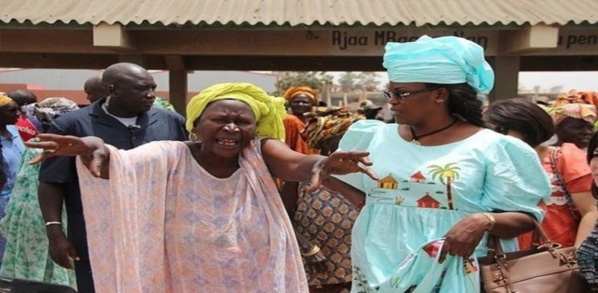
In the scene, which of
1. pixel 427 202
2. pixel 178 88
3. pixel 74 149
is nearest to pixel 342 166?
pixel 427 202

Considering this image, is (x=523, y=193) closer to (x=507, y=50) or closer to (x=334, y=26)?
(x=334, y=26)

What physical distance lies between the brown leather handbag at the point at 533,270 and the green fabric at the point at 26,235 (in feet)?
9.53

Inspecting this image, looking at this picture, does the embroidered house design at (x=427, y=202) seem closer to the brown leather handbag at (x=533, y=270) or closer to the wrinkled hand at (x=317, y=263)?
the brown leather handbag at (x=533, y=270)

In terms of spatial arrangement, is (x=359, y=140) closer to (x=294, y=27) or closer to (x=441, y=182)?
(x=441, y=182)

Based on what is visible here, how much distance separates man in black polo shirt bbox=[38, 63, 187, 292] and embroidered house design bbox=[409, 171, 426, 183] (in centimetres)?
144

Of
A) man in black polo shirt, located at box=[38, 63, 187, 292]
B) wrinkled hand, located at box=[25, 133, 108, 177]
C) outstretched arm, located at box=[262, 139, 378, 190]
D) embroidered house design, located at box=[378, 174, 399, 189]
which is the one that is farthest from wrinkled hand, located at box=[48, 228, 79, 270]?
embroidered house design, located at box=[378, 174, 399, 189]

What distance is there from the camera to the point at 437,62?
222cm

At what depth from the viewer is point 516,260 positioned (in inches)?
88.9

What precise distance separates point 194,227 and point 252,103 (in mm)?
498

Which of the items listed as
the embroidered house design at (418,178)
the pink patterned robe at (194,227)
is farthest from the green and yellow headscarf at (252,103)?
the embroidered house design at (418,178)

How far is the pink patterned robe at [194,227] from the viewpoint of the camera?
8.04 ft

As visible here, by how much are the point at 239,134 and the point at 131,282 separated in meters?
0.64

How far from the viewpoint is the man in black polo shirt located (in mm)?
2998

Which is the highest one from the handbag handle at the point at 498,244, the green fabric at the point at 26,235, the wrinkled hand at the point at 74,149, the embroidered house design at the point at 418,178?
the wrinkled hand at the point at 74,149
